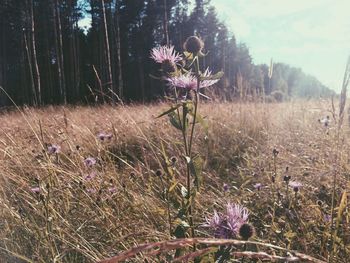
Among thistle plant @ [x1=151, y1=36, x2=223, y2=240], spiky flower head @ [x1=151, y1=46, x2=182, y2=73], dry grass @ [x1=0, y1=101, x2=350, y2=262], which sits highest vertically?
spiky flower head @ [x1=151, y1=46, x2=182, y2=73]

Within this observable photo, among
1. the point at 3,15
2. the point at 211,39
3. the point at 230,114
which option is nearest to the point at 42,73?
the point at 3,15

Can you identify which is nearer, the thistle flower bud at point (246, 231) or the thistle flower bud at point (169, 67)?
the thistle flower bud at point (246, 231)

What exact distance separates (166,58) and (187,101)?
9.7 inches

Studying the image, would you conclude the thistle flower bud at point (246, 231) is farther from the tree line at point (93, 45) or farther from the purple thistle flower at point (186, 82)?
the tree line at point (93, 45)

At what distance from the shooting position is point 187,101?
4.33 ft

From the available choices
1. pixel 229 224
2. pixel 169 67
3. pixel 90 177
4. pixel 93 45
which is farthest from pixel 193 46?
pixel 93 45

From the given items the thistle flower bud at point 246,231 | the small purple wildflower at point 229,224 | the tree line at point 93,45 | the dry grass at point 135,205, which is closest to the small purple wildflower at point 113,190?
the dry grass at point 135,205

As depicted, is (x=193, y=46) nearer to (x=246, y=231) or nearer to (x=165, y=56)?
(x=165, y=56)

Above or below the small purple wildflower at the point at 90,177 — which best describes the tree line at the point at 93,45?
above

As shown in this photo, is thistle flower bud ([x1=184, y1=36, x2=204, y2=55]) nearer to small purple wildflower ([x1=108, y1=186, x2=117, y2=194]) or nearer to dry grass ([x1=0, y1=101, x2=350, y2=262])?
dry grass ([x1=0, y1=101, x2=350, y2=262])

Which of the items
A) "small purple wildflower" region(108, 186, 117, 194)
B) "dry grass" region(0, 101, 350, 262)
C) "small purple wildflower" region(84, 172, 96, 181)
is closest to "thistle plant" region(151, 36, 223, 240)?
"dry grass" region(0, 101, 350, 262)

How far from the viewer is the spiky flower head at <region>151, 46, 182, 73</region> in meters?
1.45

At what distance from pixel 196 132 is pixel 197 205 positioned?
229 centimetres

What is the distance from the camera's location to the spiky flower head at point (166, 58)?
145 cm
